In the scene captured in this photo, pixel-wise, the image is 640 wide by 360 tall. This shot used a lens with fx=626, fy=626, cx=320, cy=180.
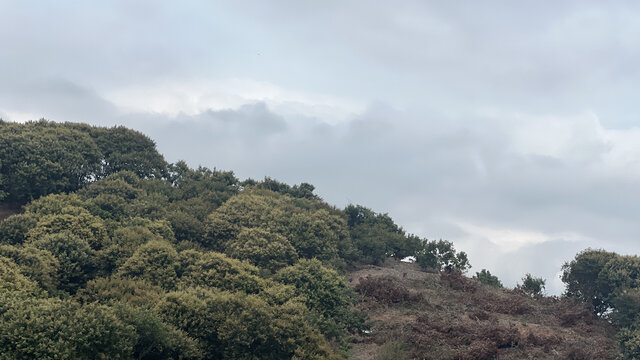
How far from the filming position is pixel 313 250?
51.9 metres

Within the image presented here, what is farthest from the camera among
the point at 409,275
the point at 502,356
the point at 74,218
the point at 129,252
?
the point at 409,275

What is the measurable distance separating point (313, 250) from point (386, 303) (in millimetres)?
8110

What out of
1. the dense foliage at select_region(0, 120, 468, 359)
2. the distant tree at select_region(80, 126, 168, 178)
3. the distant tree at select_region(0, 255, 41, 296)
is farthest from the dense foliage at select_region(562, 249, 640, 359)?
the distant tree at select_region(80, 126, 168, 178)

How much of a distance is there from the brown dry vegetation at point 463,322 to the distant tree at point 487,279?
9.71 feet

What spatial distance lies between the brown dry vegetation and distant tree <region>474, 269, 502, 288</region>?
2.96 meters

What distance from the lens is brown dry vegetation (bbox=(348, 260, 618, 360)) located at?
38.4 meters

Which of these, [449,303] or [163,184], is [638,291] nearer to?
[449,303]

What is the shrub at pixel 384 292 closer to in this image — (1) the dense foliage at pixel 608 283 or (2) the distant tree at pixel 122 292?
(1) the dense foliage at pixel 608 283

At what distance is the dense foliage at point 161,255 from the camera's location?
27844mm

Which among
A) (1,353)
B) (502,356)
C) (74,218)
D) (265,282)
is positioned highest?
(74,218)

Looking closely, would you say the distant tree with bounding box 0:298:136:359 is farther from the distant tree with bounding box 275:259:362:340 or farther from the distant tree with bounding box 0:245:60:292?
the distant tree with bounding box 275:259:362:340

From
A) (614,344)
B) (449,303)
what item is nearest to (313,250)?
(449,303)

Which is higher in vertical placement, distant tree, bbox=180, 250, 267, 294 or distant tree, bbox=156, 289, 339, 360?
distant tree, bbox=180, 250, 267, 294

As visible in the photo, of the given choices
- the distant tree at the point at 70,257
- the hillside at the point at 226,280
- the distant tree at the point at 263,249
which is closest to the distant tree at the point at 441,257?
the hillside at the point at 226,280
